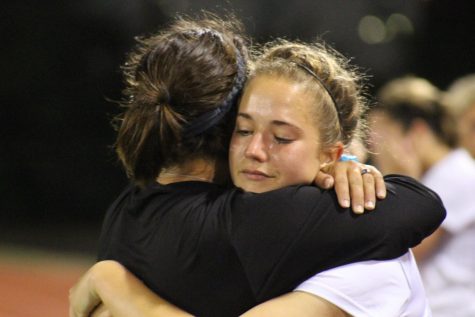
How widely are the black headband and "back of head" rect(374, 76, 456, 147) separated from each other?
1.69 metres

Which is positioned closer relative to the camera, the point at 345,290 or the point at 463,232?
the point at 345,290

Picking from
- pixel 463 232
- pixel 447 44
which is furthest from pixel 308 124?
pixel 447 44

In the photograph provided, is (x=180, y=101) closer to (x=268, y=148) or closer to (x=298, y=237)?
(x=268, y=148)

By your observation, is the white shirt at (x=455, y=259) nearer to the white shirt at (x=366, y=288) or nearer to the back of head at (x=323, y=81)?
the back of head at (x=323, y=81)

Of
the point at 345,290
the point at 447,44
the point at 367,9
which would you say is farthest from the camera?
the point at 367,9

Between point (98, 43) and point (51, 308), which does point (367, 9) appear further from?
point (51, 308)

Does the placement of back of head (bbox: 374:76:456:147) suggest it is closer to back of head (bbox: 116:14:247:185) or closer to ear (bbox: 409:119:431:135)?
ear (bbox: 409:119:431:135)

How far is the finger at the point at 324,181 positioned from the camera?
1550 millimetres

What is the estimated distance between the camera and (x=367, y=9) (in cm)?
820

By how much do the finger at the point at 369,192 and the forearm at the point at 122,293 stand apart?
1.23ft

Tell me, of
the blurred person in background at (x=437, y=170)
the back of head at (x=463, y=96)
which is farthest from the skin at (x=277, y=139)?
the back of head at (x=463, y=96)

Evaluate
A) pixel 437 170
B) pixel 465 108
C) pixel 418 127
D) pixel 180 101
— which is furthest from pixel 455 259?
pixel 180 101

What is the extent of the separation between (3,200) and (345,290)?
7.43m

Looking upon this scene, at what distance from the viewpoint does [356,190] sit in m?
1.53
